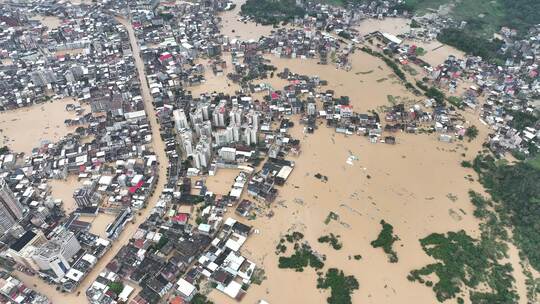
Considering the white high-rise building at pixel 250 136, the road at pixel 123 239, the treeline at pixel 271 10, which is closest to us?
the road at pixel 123 239

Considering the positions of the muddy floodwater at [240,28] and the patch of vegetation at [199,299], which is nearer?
the patch of vegetation at [199,299]

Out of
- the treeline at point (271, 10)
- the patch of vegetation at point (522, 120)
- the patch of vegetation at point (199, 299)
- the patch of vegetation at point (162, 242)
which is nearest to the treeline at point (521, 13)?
the patch of vegetation at point (522, 120)

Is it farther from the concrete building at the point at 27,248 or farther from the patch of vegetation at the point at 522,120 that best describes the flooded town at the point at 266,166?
the patch of vegetation at the point at 522,120

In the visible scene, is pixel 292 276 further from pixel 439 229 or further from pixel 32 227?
pixel 32 227

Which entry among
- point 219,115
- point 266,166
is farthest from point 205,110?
point 266,166

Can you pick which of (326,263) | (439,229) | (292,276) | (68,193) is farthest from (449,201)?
(68,193)

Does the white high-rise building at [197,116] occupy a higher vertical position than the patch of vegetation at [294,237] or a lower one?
higher
